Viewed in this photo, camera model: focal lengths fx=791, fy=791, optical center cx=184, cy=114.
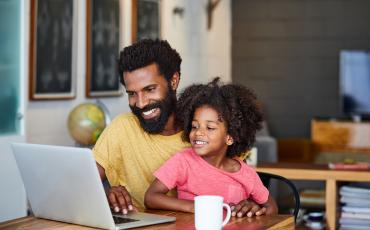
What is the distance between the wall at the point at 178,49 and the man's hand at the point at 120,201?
5.54 ft

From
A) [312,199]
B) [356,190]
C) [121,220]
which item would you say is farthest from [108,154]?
[312,199]

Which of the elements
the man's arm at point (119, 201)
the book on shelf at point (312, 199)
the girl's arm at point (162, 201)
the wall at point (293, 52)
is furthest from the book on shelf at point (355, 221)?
the wall at point (293, 52)

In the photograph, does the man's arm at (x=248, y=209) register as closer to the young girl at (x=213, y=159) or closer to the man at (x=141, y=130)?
the young girl at (x=213, y=159)

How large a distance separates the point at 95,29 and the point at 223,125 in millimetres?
2731

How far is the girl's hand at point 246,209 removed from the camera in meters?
2.29

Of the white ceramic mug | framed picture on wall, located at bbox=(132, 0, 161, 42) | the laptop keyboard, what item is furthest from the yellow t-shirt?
framed picture on wall, located at bbox=(132, 0, 161, 42)

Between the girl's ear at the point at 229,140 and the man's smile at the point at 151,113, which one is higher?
the man's smile at the point at 151,113

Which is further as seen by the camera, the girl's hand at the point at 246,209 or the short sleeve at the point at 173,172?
the short sleeve at the point at 173,172

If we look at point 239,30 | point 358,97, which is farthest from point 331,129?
point 239,30

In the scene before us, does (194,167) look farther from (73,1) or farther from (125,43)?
(125,43)

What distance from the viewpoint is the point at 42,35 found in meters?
4.45

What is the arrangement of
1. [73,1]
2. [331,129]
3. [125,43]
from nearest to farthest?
[73,1] < [125,43] < [331,129]

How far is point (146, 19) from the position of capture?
5.84 m

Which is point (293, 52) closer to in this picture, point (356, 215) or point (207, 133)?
point (356, 215)
